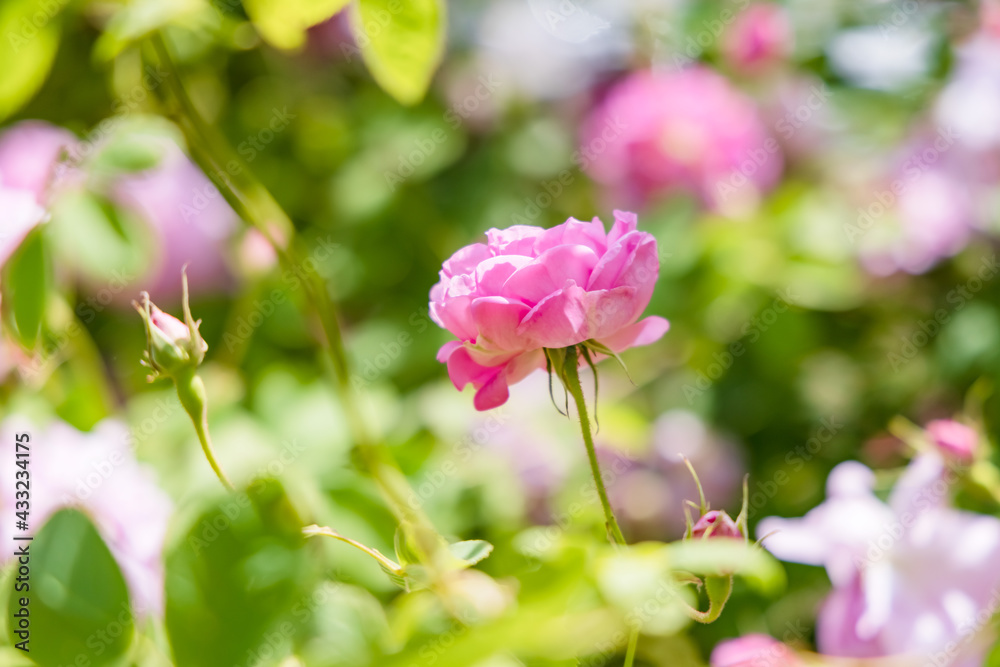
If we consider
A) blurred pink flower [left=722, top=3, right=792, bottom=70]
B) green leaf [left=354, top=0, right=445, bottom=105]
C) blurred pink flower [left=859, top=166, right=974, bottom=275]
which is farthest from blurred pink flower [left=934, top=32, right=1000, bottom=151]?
green leaf [left=354, top=0, right=445, bottom=105]

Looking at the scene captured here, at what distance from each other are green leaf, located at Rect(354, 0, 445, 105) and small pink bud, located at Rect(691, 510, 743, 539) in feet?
1.03

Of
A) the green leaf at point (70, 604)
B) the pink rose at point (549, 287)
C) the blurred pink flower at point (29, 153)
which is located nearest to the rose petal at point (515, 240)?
the pink rose at point (549, 287)

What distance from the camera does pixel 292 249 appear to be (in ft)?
2.18

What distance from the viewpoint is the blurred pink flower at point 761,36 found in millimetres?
1243

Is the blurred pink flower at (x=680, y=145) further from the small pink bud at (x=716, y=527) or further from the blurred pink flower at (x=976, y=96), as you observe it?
the small pink bud at (x=716, y=527)

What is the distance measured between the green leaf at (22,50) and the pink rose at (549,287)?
0.39 m

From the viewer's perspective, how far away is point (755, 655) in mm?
490

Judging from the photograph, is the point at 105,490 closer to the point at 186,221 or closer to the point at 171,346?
the point at 171,346

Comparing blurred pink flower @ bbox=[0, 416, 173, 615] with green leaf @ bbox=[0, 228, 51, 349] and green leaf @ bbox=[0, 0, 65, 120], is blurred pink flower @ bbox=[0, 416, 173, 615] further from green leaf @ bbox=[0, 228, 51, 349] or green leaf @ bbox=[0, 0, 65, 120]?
green leaf @ bbox=[0, 0, 65, 120]

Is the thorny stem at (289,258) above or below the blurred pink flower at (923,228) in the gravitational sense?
above

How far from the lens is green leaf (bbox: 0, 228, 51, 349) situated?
537mm

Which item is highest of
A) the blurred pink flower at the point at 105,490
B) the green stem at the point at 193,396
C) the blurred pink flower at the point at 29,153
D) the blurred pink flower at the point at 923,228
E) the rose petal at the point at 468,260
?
the rose petal at the point at 468,260

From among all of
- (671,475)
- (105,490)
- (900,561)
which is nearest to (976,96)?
(671,475)

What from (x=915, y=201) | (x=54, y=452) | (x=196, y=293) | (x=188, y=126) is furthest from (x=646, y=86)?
(x=54, y=452)
